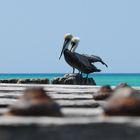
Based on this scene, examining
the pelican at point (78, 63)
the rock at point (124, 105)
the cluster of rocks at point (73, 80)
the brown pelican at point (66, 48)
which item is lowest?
the rock at point (124, 105)

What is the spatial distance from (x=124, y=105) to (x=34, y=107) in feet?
0.90

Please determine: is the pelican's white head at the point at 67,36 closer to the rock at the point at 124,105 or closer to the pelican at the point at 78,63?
the pelican at the point at 78,63

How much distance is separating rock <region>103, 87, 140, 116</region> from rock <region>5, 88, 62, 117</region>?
172 mm

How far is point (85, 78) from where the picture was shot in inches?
809

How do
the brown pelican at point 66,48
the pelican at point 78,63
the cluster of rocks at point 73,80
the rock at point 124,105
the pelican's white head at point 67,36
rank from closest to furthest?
1. the rock at point 124,105
2. the cluster of rocks at point 73,80
3. the pelican at point 78,63
4. the brown pelican at point 66,48
5. the pelican's white head at point 67,36

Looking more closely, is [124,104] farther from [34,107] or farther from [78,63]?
[78,63]

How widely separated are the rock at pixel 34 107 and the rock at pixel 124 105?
0.17m

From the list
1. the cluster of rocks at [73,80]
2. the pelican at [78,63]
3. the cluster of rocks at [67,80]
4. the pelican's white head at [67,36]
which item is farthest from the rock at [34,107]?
the pelican's white head at [67,36]

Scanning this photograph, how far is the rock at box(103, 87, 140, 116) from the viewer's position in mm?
1617

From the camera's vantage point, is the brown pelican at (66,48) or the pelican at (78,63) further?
the brown pelican at (66,48)

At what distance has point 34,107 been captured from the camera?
163cm

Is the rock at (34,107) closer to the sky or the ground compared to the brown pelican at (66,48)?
closer to the ground

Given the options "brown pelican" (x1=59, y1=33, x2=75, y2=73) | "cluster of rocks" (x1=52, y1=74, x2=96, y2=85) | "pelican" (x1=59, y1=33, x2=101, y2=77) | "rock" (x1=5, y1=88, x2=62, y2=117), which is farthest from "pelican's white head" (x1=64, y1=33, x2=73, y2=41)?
"rock" (x1=5, y1=88, x2=62, y2=117)

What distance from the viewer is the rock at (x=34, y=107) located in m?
1.63
